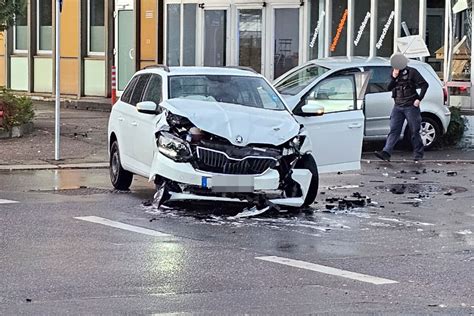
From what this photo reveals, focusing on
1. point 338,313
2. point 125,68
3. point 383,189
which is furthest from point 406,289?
point 125,68

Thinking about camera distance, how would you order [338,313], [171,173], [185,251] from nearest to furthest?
[338,313] → [185,251] → [171,173]

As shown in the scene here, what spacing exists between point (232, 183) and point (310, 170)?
1.16m

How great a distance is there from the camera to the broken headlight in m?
12.0

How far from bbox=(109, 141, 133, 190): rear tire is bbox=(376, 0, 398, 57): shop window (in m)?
10.7

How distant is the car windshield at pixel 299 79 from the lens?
18.7 meters

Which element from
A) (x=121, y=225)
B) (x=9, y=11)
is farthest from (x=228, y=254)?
(x=9, y=11)

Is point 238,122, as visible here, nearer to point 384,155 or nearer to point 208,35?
point 384,155

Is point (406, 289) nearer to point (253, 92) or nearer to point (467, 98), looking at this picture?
point (253, 92)

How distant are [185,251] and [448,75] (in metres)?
13.8

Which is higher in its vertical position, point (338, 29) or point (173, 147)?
point (338, 29)

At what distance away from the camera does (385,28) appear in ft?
78.8

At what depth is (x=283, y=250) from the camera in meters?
9.91

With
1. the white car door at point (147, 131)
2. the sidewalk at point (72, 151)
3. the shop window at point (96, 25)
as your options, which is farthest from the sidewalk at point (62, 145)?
the shop window at point (96, 25)

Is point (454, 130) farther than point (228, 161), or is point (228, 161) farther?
point (454, 130)
